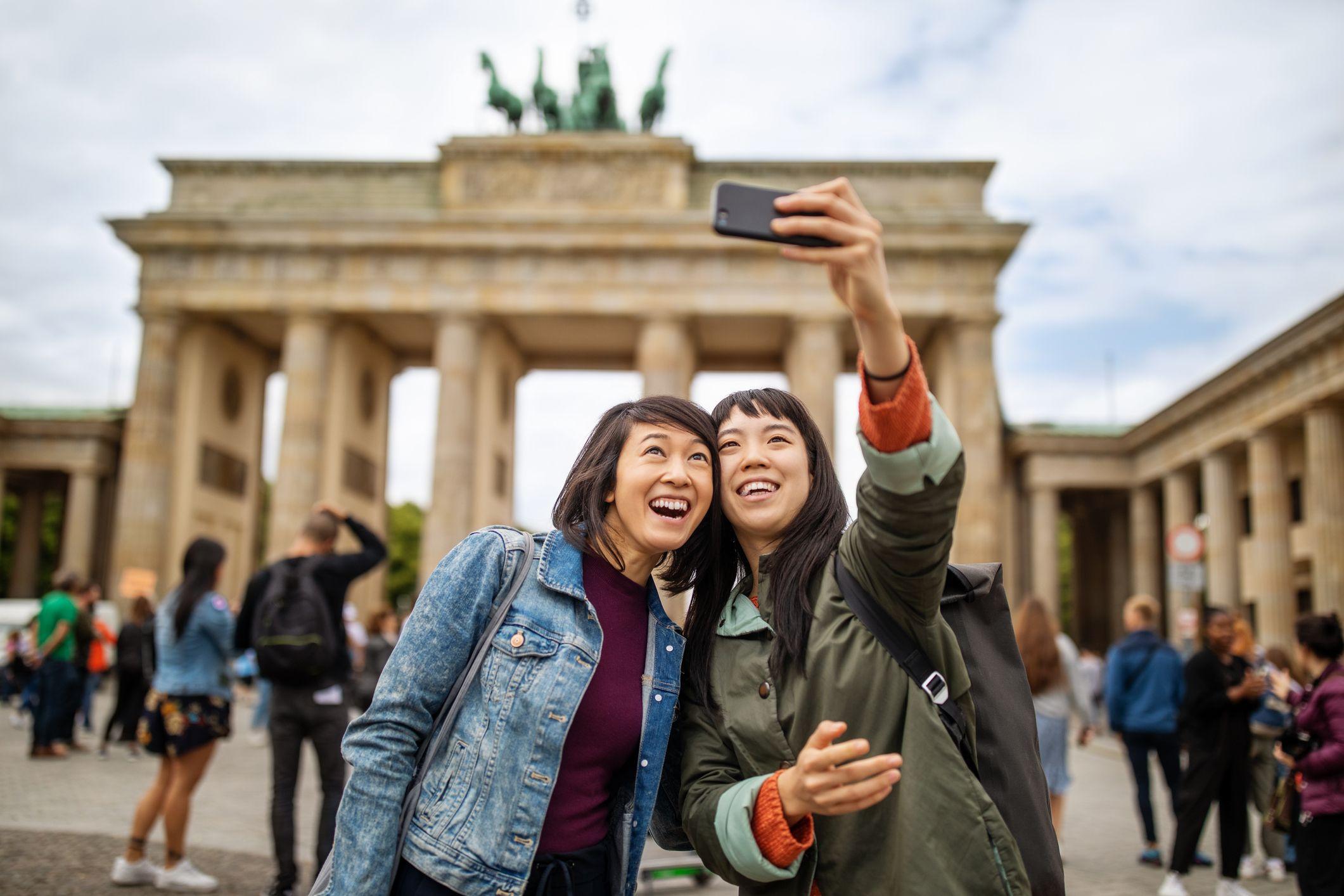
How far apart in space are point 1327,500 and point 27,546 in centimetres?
4486

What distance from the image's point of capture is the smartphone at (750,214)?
2.02 meters

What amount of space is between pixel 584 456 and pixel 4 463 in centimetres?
4278

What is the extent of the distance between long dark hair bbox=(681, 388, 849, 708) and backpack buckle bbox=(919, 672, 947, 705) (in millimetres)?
259

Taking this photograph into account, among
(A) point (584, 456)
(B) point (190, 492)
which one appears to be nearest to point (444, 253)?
(B) point (190, 492)

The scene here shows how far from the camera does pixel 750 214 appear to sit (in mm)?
2061

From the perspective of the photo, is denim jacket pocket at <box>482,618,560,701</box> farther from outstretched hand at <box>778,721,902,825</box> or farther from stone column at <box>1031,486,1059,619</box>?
stone column at <box>1031,486,1059,619</box>

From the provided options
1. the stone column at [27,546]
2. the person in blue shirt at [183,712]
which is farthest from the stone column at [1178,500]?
the stone column at [27,546]

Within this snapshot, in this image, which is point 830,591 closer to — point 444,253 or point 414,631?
point 414,631

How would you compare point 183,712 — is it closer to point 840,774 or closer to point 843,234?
point 840,774

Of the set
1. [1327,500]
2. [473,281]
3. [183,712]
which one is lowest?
[183,712]

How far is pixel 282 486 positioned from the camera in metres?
32.7

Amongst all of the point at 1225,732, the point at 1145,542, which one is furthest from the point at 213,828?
the point at 1145,542

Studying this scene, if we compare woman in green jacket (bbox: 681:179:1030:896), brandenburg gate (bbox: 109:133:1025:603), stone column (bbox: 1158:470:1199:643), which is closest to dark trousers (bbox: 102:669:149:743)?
woman in green jacket (bbox: 681:179:1030:896)

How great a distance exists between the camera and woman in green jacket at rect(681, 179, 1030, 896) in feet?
6.69
